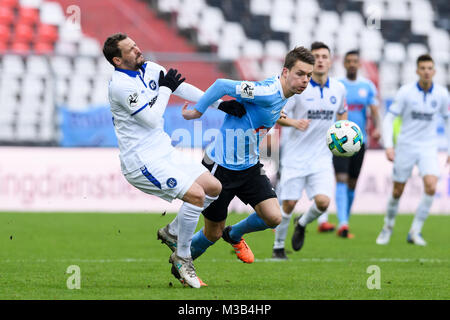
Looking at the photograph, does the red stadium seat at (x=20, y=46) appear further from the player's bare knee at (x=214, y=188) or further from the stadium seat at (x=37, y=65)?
the player's bare knee at (x=214, y=188)

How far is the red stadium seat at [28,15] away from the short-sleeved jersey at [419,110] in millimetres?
12445

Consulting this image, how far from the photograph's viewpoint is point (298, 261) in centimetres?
929

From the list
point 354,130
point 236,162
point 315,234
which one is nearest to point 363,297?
point 236,162

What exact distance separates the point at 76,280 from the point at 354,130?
3050 mm

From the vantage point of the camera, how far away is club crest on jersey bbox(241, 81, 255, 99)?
7129 millimetres

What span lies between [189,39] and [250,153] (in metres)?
15.5

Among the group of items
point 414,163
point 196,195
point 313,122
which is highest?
point 313,122

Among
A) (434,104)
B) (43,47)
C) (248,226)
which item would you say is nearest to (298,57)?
(248,226)

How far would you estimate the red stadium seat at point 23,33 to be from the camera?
21.0m

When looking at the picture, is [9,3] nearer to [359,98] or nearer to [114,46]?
[359,98]

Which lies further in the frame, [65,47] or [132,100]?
[65,47]

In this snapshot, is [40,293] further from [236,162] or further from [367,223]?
[367,223]

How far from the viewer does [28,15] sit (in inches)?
847

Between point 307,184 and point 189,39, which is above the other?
point 189,39
